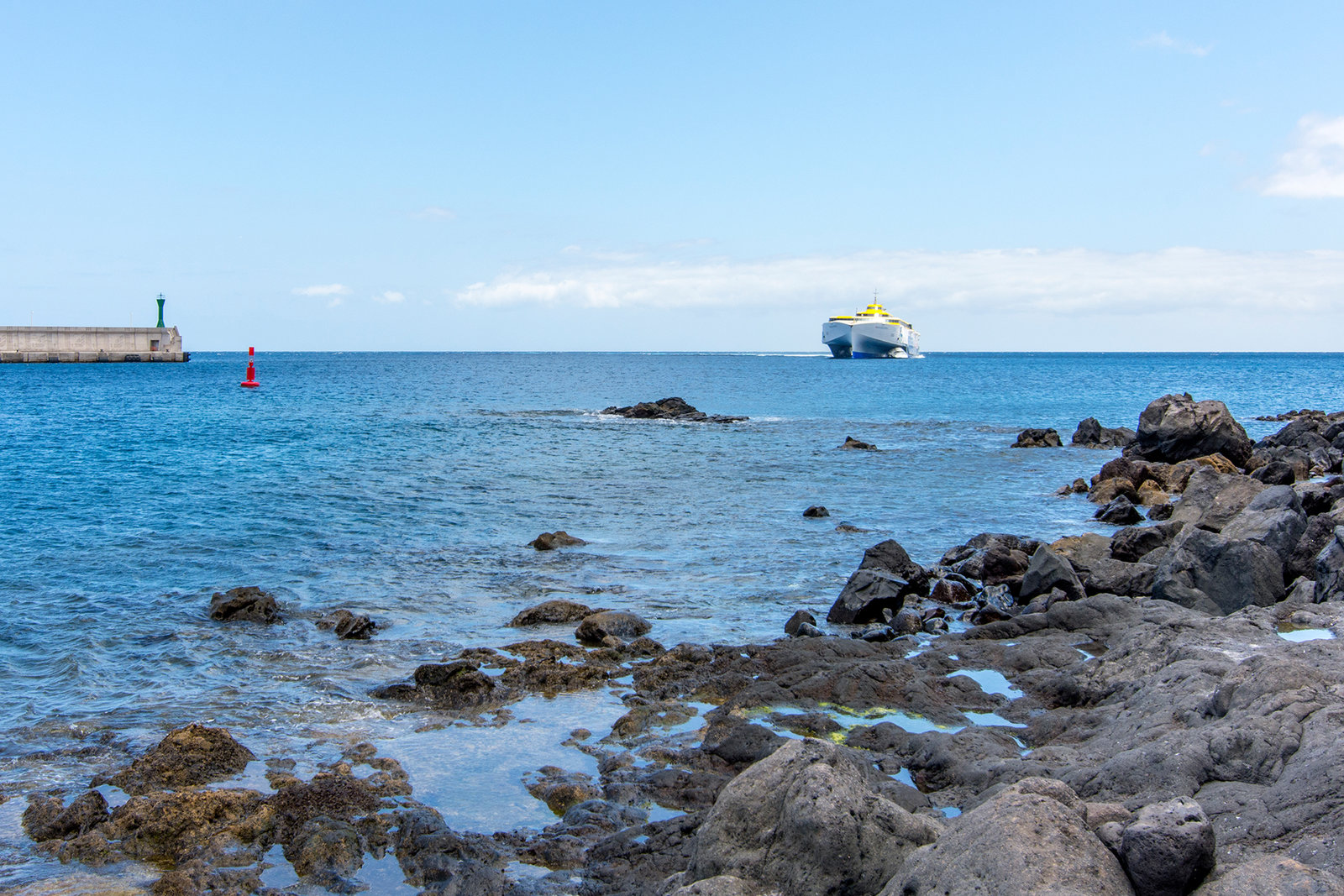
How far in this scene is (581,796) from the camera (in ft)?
26.3

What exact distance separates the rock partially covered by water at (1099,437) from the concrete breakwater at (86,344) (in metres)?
114

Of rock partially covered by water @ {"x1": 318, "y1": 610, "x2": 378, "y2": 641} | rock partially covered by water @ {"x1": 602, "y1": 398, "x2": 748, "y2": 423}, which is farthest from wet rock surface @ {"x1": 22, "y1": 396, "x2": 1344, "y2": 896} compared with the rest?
rock partially covered by water @ {"x1": 602, "y1": 398, "x2": 748, "y2": 423}

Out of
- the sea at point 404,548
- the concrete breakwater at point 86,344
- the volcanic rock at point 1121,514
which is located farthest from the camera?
the concrete breakwater at point 86,344

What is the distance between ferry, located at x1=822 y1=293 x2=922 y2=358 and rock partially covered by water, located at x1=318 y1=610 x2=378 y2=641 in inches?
5337

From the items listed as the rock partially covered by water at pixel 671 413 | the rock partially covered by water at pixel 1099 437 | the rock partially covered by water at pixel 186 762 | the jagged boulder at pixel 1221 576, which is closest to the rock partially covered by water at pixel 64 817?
the rock partially covered by water at pixel 186 762

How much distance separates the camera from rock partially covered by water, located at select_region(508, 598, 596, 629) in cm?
1355

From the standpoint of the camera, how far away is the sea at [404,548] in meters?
9.66

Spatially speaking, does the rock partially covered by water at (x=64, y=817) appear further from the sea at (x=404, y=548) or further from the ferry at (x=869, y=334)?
the ferry at (x=869, y=334)

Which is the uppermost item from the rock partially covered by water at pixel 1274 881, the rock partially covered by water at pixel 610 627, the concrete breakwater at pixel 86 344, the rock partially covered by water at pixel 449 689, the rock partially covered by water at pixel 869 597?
the concrete breakwater at pixel 86 344

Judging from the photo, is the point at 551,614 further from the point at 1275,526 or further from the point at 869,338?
the point at 869,338

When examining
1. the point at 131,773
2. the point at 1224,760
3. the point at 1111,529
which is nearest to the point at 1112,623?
the point at 1224,760

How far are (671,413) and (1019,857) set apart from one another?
48.0m

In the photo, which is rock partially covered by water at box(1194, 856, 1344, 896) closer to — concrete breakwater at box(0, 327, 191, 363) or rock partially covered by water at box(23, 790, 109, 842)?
rock partially covered by water at box(23, 790, 109, 842)

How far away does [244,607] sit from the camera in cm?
1386
